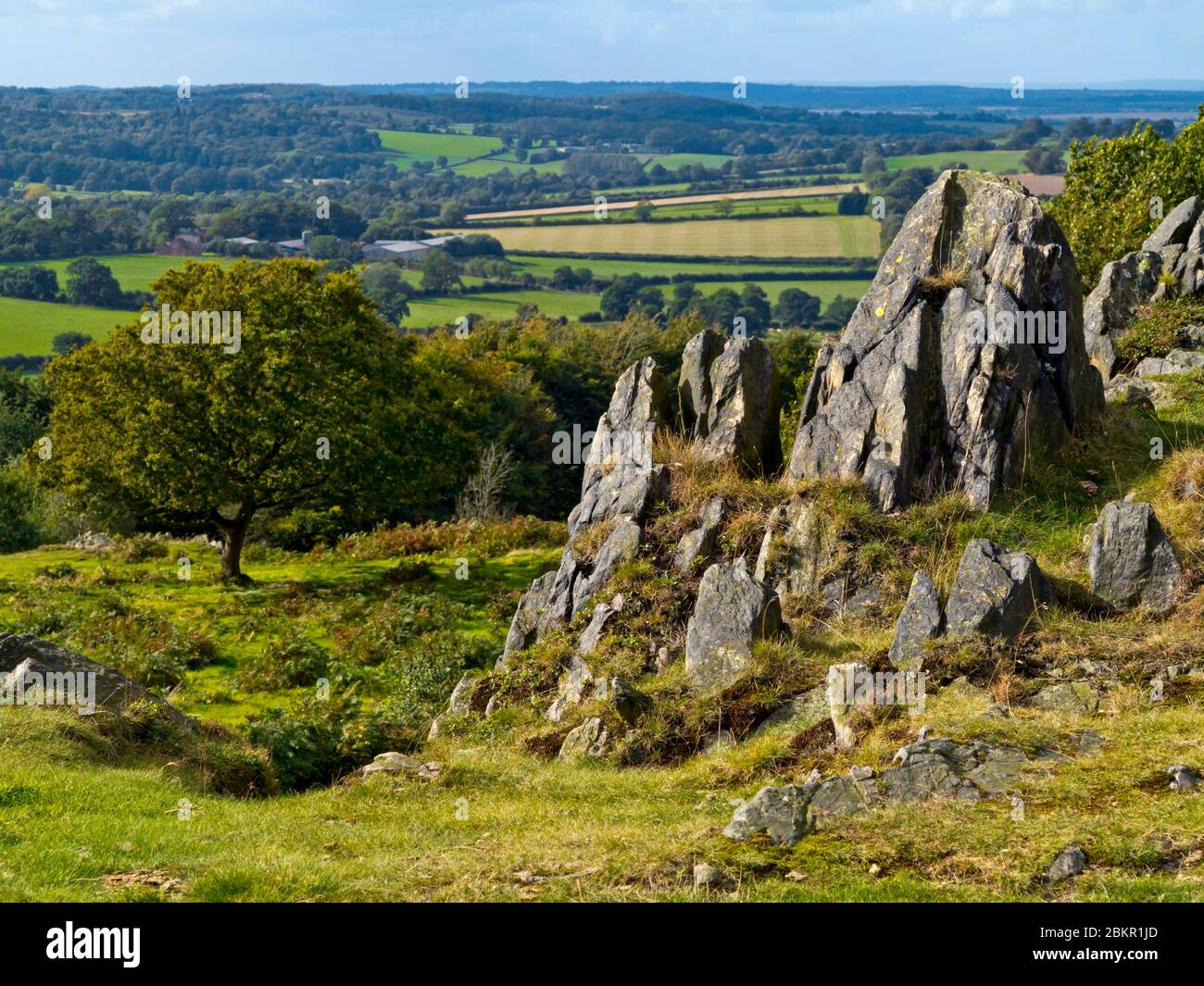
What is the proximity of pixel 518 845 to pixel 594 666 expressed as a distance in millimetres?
6464

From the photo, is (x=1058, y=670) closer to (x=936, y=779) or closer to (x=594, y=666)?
(x=936, y=779)

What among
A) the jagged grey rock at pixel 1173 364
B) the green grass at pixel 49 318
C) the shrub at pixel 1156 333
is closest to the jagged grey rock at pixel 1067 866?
the jagged grey rock at pixel 1173 364

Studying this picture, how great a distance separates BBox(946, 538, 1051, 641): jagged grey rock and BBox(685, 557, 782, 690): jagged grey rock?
267cm

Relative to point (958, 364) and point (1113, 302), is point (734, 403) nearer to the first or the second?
point (958, 364)

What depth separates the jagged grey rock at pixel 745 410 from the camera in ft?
75.1

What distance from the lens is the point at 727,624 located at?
58.5 ft

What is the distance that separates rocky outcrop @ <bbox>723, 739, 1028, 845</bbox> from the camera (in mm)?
12258

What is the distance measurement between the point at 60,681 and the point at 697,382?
12897 millimetres

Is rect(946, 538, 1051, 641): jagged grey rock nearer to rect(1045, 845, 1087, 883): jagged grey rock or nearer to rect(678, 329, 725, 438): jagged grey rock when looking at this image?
rect(1045, 845, 1087, 883): jagged grey rock

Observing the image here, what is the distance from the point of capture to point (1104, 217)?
168 ft

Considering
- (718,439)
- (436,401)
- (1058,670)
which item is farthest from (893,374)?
(436,401)

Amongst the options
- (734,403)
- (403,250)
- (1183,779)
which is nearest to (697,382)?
(734,403)

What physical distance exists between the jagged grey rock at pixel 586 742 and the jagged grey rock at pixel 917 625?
4.29m
